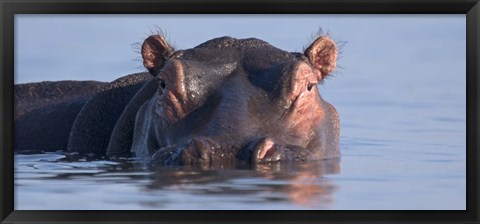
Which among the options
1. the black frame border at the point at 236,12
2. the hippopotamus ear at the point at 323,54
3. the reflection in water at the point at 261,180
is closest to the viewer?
the black frame border at the point at 236,12

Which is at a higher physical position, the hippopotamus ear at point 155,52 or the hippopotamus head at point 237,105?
the hippopotamus ear at point 155,52

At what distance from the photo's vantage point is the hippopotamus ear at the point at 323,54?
40.7 ft

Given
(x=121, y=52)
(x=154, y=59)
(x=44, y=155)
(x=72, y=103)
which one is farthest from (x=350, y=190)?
(x=121, y=52)

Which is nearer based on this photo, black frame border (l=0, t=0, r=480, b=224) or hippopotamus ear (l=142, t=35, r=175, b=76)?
black frame border (l=0, t=0, r=480, b=224)

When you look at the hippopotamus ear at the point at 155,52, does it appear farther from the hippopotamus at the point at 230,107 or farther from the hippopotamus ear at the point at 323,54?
the hippopotamus ear at the point at 323,54

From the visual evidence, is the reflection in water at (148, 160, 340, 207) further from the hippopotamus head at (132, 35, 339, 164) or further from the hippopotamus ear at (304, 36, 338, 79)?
the hippopotamus ear at (304, 36, 338, 79)

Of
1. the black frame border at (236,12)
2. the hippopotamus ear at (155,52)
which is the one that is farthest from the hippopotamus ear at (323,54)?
the black frame border at (236,12)

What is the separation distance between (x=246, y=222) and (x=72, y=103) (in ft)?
24.5

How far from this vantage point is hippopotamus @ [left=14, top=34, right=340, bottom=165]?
1097cm

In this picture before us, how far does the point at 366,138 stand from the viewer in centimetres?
1507

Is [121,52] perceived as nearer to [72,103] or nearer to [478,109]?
[72,103]

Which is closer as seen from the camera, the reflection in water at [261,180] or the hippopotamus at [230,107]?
the reflection in water at [261,180]

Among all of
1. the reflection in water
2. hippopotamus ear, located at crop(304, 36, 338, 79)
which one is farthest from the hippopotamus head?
the reflection in water

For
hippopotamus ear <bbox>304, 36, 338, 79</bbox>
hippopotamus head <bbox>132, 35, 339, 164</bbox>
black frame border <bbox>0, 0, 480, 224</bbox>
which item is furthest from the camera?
hippopotamus ear <bbox>304, 36, 338, 79</bbox>
